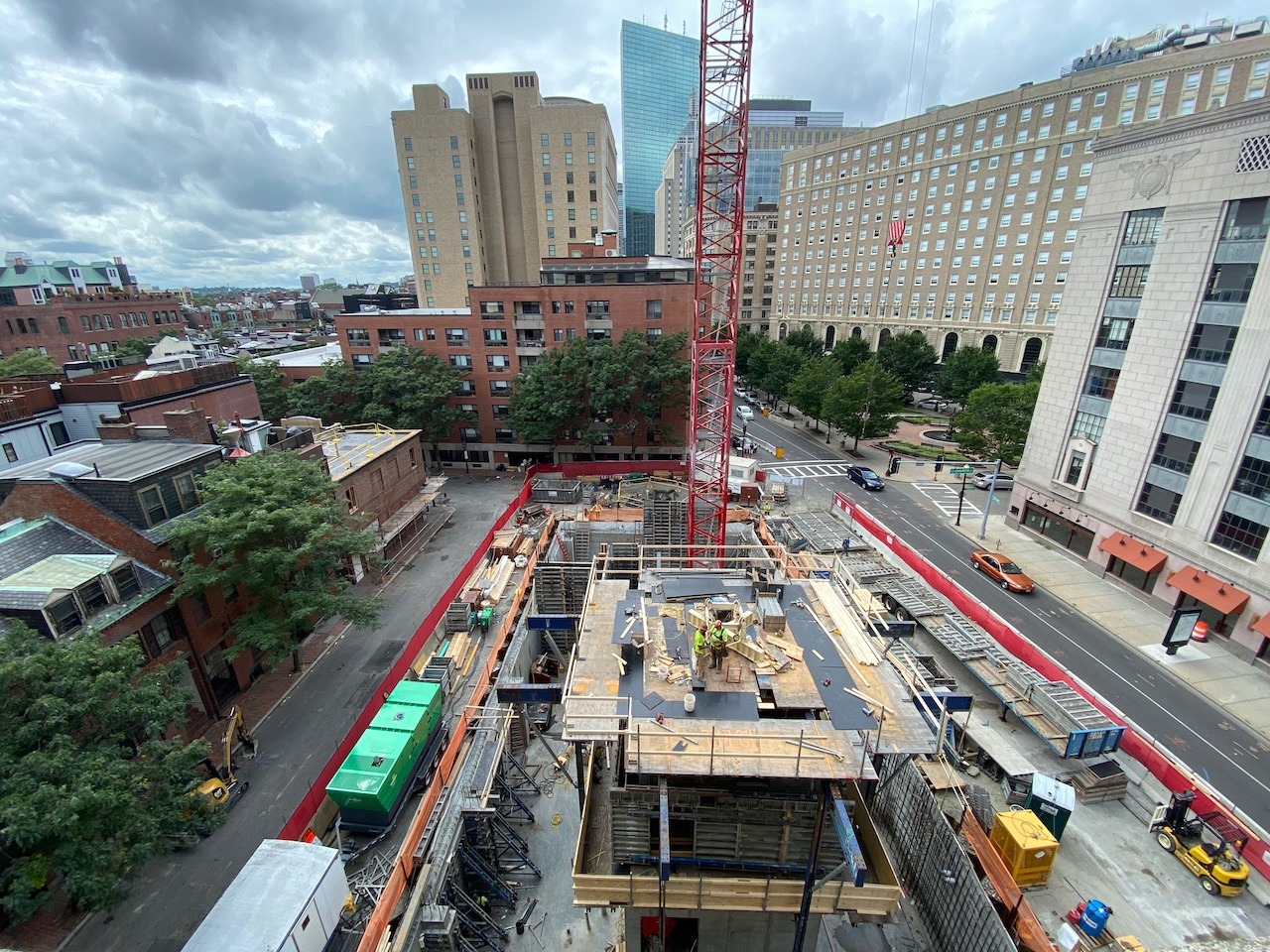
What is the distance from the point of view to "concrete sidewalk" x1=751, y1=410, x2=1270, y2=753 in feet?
83.1

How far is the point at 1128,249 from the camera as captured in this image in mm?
33594

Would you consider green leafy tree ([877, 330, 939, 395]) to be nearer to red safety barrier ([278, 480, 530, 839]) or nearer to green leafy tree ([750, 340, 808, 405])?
green leafy tree ([750, 340, 808, 405])

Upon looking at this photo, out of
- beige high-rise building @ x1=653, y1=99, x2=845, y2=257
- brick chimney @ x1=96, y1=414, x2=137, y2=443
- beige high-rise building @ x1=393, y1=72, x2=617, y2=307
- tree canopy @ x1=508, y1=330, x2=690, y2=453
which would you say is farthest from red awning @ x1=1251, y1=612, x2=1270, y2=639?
beige high-rise building @ x1=653, y1=99, x2=845, y2=257

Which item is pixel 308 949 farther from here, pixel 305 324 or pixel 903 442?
pixel 305 324

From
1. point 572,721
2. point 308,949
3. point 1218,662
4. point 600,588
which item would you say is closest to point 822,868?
point 572,721

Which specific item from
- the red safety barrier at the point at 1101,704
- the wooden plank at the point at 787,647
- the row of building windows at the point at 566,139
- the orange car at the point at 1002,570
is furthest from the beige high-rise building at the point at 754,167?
the wooden plank at the point at 787,647

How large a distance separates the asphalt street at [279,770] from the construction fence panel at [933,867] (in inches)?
854

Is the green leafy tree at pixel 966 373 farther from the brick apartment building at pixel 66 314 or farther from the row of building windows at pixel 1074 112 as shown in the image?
the brick apartment building at pixel 66 314

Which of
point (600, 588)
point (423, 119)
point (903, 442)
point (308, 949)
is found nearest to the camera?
point (308, 949)

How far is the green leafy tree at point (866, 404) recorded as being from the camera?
59.8 m

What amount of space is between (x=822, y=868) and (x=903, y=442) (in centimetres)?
6123

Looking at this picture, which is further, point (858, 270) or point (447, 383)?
point (858, 270)

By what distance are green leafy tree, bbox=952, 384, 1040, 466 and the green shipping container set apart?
164 feet

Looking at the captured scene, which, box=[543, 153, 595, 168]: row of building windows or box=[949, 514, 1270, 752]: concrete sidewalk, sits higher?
box=[543, 153, 595, 168]: row of building windows
